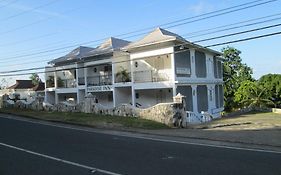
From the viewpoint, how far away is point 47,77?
148 ft

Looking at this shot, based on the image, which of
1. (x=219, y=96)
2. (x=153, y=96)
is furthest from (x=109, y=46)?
(x=219, y=96)

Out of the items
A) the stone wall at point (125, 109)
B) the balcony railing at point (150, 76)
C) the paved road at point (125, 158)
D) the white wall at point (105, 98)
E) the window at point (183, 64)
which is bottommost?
the paved road at point (125, 158)

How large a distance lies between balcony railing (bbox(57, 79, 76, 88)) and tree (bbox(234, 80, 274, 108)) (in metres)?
23.7

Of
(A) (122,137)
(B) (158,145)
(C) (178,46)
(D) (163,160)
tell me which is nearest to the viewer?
(D) (163,160)

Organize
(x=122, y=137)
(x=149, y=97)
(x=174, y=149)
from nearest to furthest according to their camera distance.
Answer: (x=174, y=149) < (x=122, y=137) < (x=149, y=97)

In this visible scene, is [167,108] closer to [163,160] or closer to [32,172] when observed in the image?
[163,160]

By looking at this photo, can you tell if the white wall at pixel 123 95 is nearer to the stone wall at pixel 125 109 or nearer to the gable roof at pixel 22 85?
the stone wall at pixel 125 109

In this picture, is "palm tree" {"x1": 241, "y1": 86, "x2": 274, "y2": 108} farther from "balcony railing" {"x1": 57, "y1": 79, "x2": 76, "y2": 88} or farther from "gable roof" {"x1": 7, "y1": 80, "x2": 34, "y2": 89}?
"gable roof" {"x1": 7, "y1": 80, "x2": 34, "y2": 89}

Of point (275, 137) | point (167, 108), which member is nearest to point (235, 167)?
point (275, 137)

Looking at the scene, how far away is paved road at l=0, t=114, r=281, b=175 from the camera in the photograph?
895 centimetres

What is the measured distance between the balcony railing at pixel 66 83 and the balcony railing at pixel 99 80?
2832 mm

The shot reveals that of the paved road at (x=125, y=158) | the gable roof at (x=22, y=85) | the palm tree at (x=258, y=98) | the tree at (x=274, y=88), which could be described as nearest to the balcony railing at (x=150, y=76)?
the paved road at (x=125, y=158)

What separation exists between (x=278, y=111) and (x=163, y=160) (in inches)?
1367

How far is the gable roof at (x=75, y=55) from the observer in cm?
3982
